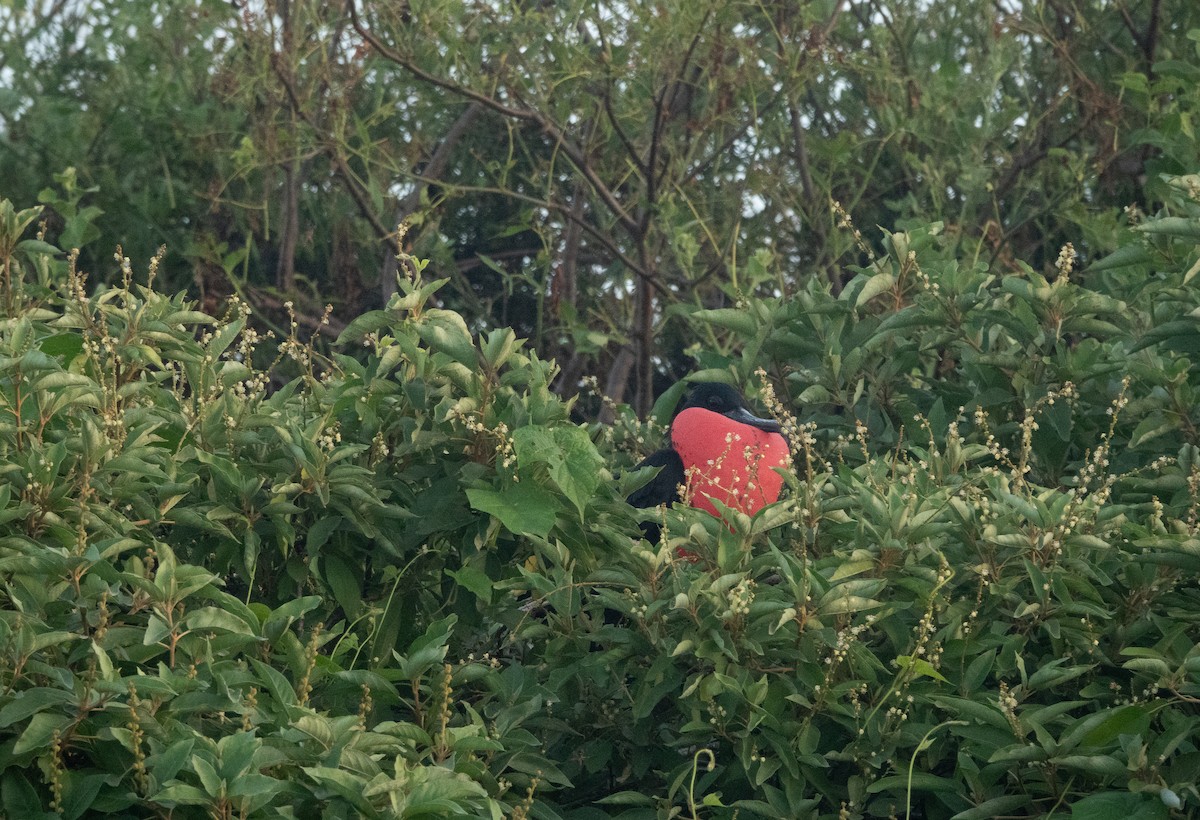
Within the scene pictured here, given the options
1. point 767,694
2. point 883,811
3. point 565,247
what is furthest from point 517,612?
point 565,247

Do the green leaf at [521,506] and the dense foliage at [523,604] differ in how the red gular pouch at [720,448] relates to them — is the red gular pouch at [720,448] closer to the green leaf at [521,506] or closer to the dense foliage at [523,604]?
the dense foliage at [523,604]

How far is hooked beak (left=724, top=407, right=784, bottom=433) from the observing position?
3412mm

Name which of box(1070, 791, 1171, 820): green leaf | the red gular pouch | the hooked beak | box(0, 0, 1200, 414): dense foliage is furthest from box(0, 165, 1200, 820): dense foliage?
box(0, 0, 1200, 414): dense foliage

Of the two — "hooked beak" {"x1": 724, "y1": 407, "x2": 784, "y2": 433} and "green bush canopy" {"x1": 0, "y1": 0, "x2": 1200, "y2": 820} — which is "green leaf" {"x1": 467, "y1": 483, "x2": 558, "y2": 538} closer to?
"green bush canopy" {"x1": 0, "y1": 0, "x2": 1200, "y2": 820}

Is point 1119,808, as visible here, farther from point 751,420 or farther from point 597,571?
point 751,420

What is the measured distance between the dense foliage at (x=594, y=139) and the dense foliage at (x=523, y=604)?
174 cm

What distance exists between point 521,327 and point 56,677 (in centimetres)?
461

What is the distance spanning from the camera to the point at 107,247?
620 cm

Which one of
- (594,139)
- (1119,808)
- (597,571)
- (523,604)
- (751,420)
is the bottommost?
(1119,808)

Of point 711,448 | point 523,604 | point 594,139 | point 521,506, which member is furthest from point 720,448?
point 594,139

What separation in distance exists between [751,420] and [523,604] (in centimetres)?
80

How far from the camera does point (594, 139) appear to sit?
210 inches

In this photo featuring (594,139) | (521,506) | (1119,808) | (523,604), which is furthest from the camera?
(594,139)

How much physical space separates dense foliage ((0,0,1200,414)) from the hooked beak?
1191 millimetres
